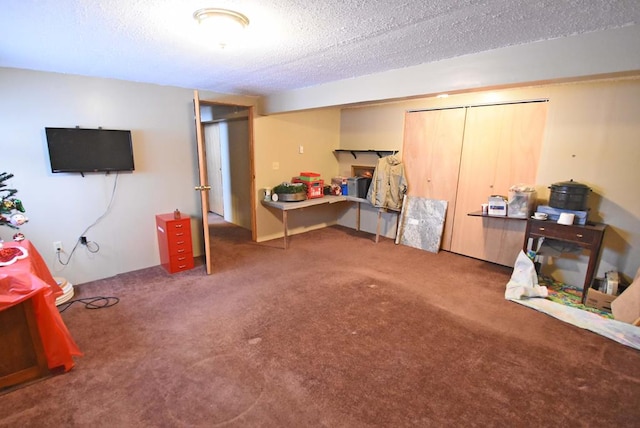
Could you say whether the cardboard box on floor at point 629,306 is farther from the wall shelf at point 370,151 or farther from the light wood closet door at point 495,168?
the wall shelf at point 370,151

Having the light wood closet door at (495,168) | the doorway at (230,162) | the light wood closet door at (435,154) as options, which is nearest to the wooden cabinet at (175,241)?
the doorway at (230,162)

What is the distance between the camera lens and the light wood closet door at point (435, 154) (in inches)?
167

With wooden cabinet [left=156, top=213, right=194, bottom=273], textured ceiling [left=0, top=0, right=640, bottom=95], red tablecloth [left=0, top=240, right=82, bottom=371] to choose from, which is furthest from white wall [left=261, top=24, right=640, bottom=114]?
red tablecloth [left=0, top=240, right=82, bottom=371]

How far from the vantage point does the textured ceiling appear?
1587 millimetres

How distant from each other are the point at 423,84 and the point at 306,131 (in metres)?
2.81

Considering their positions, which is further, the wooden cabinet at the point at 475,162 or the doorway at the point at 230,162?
the doorway at the point at 230,162

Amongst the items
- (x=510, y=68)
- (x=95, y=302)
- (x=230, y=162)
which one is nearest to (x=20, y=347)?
(x=95, y=302)

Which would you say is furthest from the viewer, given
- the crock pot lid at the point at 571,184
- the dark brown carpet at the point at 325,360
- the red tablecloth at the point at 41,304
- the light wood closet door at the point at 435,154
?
the light wood closet door at the point at 435,154

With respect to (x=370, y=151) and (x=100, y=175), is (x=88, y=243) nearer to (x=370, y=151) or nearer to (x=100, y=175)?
(x=100, y=175)

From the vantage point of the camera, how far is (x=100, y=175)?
339cm

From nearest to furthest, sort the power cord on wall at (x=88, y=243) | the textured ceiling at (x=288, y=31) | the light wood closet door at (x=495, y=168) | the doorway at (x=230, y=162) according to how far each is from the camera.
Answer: the textured ceiling at (x=288, y=31) < the power cord on wall at (x=88, y=243) < the light wood closet door at (x=495, y=168) < the doorway at (x=230, y=162)

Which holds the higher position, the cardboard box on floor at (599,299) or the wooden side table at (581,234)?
the wooden side table at (581,234)

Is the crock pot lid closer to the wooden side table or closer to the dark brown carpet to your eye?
the wooden side table

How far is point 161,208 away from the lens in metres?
3.88
